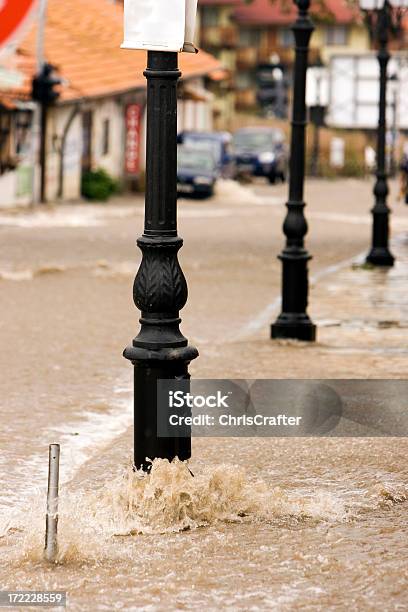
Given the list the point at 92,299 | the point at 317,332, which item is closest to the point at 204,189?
the point at 92,299

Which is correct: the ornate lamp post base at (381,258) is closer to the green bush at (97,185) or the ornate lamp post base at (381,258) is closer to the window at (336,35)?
the green bush at (97,185)

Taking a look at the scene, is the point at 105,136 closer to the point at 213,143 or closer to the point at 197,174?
the point at 197,174

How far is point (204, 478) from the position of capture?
276 inches

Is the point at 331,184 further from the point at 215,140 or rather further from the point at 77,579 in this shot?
the point at 77,579

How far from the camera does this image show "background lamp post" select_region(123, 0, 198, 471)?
21.9ft

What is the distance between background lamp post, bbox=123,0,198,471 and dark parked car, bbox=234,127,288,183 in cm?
A: 4933

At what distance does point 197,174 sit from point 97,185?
3.11m

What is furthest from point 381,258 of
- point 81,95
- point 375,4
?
point 81,95

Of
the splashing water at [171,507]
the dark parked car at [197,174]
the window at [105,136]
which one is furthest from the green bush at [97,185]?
the splashing water at [171,507]

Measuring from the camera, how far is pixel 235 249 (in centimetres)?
2445

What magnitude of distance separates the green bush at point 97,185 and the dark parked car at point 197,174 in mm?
1812

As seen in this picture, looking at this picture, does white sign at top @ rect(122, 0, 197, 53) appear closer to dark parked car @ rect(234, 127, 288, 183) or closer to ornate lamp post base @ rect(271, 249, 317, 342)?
ornate lamp post base @ rect(271, 249, 317, 342)

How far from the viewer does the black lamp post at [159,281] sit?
22.1 feet

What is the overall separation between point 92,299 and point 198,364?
16.5ft
